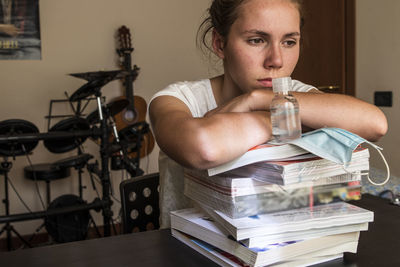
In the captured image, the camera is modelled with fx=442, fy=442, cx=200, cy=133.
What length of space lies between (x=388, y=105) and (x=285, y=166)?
A: 247cm

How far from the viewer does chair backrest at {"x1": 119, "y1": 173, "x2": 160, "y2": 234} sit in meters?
1.15

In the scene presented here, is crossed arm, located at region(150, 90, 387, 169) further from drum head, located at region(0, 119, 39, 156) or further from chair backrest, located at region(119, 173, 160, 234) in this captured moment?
drum head, located at region(0, 119, 39, 156)

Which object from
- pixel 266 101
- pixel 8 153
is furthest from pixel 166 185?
pixel 8 153

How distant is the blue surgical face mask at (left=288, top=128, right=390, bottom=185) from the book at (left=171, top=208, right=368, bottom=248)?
94 mm

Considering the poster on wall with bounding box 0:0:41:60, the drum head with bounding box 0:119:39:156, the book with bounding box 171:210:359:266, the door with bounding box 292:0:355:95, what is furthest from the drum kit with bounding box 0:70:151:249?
the book with bounding box 171:210:359:266

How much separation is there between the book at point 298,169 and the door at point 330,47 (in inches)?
95.4

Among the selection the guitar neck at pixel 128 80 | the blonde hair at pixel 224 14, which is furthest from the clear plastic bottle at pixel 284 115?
the guitar neck at pixel 128 80

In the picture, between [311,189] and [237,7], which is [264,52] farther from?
[311,189]

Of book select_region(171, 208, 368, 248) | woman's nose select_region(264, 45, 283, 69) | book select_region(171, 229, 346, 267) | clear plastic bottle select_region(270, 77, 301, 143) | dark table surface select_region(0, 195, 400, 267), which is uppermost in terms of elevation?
woman's nose select_region(264, 45, 283, 69)

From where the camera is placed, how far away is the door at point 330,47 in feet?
10.2

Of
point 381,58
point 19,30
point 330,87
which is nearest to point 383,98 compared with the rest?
point 381,58

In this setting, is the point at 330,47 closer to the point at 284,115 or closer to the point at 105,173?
the point at 105,173

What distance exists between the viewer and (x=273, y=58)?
0.91 meters

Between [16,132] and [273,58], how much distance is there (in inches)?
101
